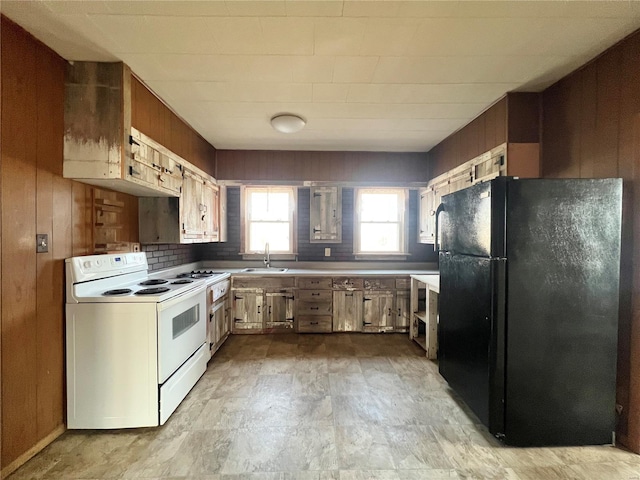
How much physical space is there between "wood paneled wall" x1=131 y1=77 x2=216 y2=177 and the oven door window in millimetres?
1509

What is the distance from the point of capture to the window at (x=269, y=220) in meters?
4.48

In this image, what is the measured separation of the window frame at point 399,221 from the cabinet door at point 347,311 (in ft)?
2.42

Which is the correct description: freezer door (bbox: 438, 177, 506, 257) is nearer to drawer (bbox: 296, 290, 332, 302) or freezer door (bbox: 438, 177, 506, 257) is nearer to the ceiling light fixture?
the ceiling light fixture

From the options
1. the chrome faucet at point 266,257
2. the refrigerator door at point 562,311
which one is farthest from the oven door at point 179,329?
the refrigerator door at point 562,311

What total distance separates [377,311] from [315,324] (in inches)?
34.1

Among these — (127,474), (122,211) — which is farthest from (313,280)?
(127,474)

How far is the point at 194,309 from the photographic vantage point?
2686 millimetres

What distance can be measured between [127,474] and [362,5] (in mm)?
2882

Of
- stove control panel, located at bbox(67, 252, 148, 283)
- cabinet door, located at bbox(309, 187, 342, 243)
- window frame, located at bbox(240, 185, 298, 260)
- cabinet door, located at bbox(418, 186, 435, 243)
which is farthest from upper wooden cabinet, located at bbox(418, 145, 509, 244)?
stove control panel, located at bbox(67, 252, 148, 283)

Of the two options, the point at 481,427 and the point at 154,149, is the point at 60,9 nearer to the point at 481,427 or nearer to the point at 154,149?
the point at 154,149

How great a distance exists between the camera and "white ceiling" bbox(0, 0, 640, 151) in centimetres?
156

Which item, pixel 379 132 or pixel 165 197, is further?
pixel 379 132

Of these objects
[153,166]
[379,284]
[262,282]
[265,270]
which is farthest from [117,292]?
[379,284]

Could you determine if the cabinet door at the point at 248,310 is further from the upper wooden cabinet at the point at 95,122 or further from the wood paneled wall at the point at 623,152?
the wood paneled wall at the point at 623,152
